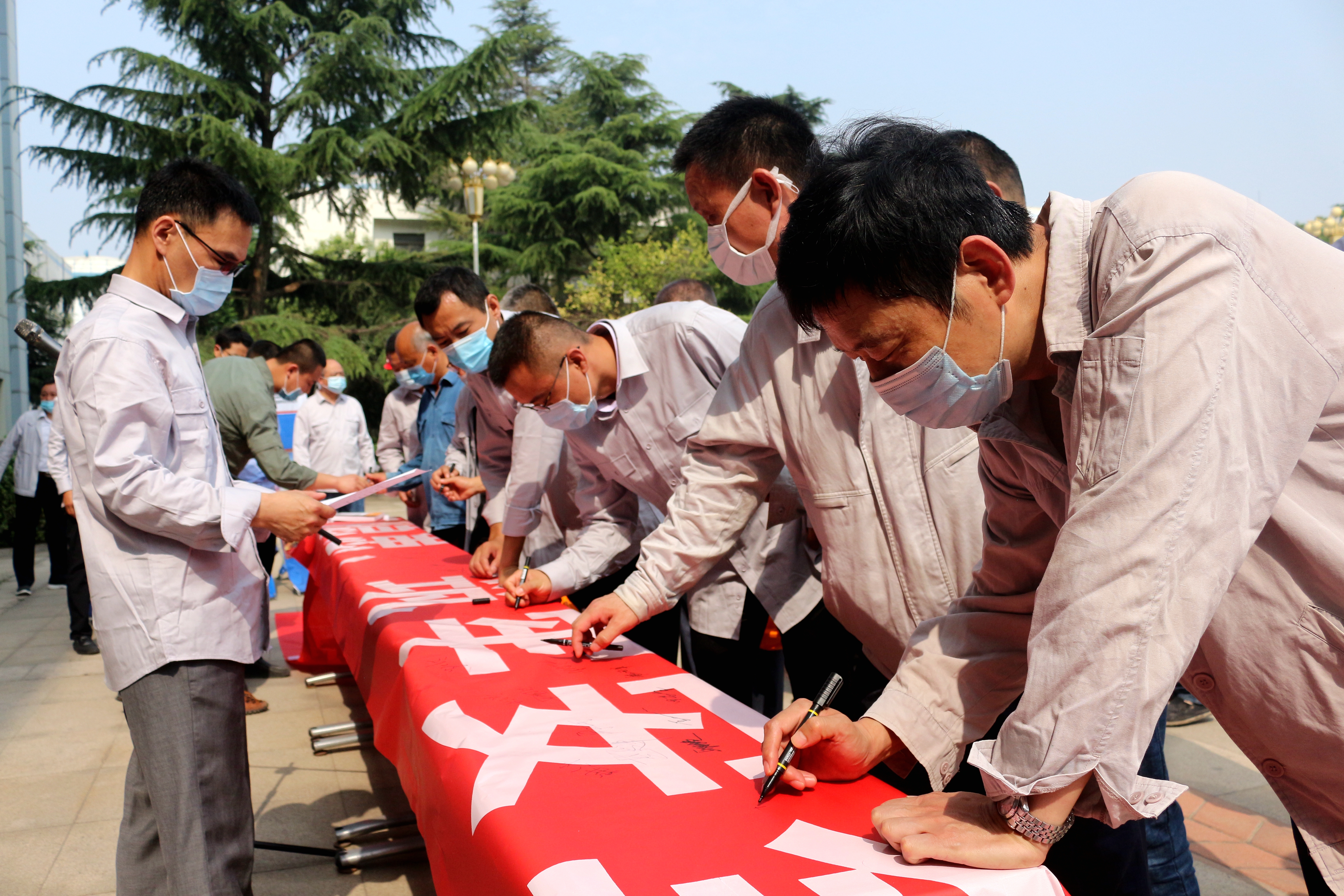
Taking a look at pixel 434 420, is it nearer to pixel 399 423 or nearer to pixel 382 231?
pixel 399 423

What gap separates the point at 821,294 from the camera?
3.42 ft

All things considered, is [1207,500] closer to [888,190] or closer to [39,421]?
[888,190]

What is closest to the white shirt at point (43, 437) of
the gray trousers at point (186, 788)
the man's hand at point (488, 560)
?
the man's hand at point (488, 560)

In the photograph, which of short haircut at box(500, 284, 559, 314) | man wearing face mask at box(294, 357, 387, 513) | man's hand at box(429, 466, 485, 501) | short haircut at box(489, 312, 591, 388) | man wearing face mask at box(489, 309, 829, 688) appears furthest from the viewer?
man wearing face mask at box(294, 357, 387, 513)

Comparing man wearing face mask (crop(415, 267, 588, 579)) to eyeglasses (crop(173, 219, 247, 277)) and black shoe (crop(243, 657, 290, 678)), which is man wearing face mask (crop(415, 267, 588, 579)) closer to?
eyeglasses (crop(173, 219, 247, 277))

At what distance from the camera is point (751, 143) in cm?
210

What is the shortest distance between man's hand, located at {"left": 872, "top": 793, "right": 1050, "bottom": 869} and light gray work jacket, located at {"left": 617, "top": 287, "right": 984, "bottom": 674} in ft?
2.16

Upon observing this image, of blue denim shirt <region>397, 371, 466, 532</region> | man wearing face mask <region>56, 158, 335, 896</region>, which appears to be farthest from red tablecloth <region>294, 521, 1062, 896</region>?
blue denim shirt <region>397, 371, 466, 532</region>

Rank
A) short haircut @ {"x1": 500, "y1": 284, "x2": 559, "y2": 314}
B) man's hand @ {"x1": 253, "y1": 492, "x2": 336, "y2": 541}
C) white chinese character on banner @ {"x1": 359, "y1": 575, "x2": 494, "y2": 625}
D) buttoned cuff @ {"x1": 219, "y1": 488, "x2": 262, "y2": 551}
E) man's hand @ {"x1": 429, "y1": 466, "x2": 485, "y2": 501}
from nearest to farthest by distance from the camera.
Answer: buttoned cuff @ {"x1": 219, "y1": 488, "x2": 262, "y2": 551} < man's hand @ {"x1": 253, "y1": 492, "x2": 336, "y2": 541} < white chinese character on banner @ {"x1": 359, "y1": 575, "x2": 494, "y2": 625} < man's hand @ {"x1": 429, "y1": 466, "x2": 485, "y2": 501} < short haircut @ {"x1": 500, "y1": 284, "x2": 559, "y2": 314}

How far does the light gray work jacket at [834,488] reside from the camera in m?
1.67

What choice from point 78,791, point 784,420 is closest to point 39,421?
point 78,791

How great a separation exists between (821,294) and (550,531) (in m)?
2.34

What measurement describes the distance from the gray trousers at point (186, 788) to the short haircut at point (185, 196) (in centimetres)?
91

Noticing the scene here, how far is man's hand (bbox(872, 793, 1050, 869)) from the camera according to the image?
94 cm
